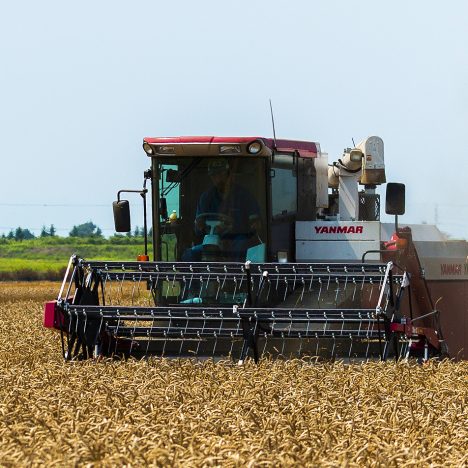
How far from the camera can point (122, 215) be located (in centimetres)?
1034

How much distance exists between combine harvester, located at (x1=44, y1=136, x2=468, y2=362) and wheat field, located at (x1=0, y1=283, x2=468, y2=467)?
1.94 ft

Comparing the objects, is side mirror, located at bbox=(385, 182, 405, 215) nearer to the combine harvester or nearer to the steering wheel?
the combine harvester

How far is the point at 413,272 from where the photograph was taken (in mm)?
11023

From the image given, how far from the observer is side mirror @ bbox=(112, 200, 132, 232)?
1034cm

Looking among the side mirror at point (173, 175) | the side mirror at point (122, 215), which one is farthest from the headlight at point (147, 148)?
the side mirror at point (122, 215)

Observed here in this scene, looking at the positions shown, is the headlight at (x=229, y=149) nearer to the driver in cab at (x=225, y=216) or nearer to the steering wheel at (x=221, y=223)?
the driver in cab at (x=225, y=216)

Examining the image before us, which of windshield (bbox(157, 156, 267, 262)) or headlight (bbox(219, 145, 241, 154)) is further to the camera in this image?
windshield (bbox(157, 156, 267, 262))

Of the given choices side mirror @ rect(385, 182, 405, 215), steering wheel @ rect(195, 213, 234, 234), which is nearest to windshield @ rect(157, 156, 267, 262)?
steering wheel @ rect(195, 213, 234, 234)

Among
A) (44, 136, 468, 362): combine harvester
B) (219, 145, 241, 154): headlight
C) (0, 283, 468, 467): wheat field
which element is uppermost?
(219, 145, 241, 154): headlight

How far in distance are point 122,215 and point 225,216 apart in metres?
0.86

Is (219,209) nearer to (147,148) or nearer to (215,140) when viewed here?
(215,140)

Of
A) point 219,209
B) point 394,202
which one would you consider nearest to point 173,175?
point 219,209

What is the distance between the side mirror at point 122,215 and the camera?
10344mm

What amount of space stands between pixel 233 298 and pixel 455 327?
2480 mm
